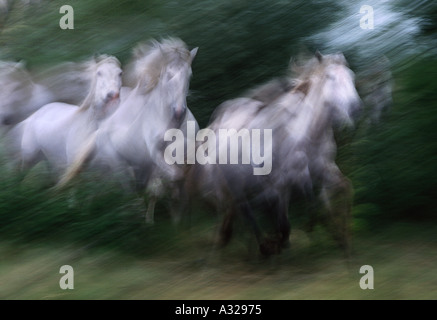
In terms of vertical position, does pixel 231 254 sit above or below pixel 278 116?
below

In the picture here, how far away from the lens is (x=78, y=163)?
4.39m

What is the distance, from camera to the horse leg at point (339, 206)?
423cm

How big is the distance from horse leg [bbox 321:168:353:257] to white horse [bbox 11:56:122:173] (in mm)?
1240

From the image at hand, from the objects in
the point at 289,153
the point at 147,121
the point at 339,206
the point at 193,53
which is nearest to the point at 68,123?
the point at 147,121

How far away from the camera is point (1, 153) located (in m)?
4.49

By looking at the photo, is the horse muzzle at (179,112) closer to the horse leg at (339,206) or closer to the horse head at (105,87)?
the horse head at (105,87)

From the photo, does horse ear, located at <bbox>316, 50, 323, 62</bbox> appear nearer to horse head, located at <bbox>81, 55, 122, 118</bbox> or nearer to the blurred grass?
the blurred grass

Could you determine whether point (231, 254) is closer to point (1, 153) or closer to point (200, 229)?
point (200, 229)

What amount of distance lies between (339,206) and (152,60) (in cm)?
127

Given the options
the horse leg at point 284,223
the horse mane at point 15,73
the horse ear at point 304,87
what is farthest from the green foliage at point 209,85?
the horse leg at point 284,223

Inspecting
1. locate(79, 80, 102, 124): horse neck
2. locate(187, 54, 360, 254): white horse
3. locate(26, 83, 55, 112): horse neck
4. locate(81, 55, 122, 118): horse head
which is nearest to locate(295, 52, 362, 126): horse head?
locate(187, 54, 360, 254): white horse
